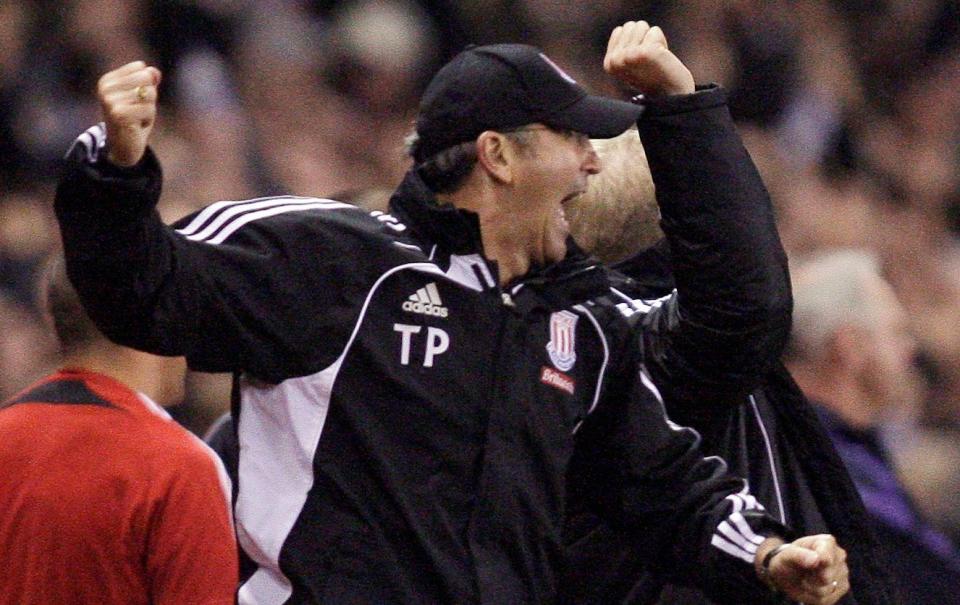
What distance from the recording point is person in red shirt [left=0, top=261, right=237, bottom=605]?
3.21m

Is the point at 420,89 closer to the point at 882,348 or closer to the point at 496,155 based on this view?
the point at 882,348

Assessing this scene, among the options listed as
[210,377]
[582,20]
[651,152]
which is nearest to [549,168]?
[651,152]

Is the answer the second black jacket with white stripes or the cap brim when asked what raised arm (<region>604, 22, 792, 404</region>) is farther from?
the cap brim

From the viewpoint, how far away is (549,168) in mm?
3396

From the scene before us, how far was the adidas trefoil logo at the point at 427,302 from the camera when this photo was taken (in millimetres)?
3229

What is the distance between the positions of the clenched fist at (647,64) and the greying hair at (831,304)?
1494 mm

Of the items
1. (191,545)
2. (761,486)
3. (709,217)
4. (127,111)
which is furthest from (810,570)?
(127,111)

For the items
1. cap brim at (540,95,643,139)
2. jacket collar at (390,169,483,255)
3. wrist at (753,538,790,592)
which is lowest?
wrist at (753,538,790,592)

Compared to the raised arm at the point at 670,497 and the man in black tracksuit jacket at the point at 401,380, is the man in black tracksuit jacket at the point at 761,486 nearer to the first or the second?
the raised arm at the point at 670,497

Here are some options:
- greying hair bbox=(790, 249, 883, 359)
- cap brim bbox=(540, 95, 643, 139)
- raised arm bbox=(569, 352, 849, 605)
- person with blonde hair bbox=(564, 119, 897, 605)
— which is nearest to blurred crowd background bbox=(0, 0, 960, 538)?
greying hair bbox=(790, 249, 883, 359)

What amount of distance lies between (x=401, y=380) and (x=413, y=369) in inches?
1.5

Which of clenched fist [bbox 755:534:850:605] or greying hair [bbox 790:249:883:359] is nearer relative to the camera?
clenched fist [bbox 755:534:850:605]

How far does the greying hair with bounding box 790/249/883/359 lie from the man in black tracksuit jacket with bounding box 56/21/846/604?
→ 1.42 metres

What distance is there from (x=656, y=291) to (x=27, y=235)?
3.95 m
